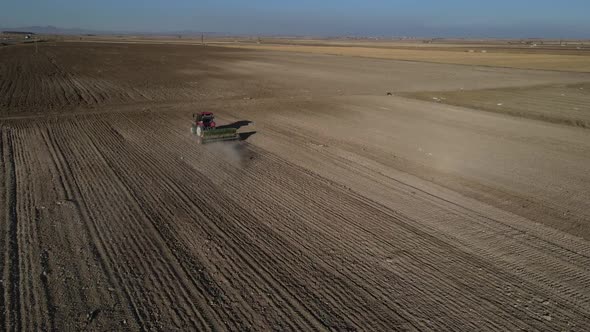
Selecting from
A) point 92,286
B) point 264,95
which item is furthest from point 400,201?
point 264,95

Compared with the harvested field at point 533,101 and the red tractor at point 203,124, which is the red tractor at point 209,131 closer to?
the red tractor at point 203,124

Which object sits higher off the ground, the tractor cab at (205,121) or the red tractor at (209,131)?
the tractor cab at (205,121)

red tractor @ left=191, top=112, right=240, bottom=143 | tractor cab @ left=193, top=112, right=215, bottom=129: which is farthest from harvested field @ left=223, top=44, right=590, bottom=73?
tractor cab @ left=193, top=112, right=215, bottom=129

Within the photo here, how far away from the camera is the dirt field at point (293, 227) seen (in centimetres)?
549

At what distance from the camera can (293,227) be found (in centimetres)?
782

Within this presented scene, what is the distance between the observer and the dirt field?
5492mm

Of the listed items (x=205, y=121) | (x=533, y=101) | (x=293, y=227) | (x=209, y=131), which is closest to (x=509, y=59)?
(x=533, y=101)

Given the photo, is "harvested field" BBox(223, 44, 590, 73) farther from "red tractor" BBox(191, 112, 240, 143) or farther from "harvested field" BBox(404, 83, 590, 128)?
"red tractor" BBox(191, 112, 240, 143)

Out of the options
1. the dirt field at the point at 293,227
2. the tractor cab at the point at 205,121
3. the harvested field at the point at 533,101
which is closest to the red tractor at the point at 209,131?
the tractor cab at the point at 205,121

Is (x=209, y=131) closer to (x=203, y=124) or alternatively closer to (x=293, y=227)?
(x=203, y=124)

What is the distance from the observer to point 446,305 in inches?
223

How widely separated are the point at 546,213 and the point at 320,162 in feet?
19.4

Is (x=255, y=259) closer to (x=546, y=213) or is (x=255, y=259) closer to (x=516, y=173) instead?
(x=546, y=213)

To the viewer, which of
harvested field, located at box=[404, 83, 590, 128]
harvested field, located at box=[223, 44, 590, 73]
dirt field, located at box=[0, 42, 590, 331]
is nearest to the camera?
dirt field, located at box=[0, 42, 590, 331]
